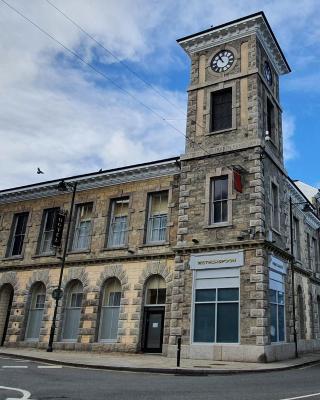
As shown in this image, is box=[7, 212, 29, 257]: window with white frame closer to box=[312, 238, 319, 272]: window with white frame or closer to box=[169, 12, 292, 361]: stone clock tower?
box=[169, 12, 292, 361]: stone clock tower

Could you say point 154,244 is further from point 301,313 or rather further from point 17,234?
point 17,234

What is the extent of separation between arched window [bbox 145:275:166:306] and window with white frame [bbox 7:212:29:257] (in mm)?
9689

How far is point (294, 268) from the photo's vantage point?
22.8 metres

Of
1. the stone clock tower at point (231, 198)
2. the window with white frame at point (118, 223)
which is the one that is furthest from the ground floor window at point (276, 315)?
the window with white frame at point (118, 223)

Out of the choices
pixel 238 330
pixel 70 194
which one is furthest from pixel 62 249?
pixel 238 330

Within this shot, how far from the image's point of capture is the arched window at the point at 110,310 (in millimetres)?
21156

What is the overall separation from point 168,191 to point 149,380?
12198 mm

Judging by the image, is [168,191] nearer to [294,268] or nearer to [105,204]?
[105,204]

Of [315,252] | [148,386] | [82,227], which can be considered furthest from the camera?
[315,252]

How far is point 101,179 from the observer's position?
24312mm

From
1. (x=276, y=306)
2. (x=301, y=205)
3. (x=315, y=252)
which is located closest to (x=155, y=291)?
(x=276, y=306)

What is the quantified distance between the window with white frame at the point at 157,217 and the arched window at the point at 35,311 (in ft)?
24.5

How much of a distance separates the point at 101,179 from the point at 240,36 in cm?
1090

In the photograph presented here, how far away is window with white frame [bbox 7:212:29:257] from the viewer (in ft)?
87.1
